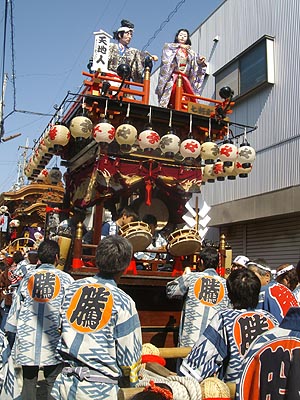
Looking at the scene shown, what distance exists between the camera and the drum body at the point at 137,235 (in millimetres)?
5539

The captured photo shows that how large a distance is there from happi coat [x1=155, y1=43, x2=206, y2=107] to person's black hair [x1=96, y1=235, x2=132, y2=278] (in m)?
5.75

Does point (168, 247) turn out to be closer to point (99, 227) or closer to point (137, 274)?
point (137, 274)

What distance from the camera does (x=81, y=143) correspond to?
781 centimetres

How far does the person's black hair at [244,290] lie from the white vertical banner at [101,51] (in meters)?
5.80

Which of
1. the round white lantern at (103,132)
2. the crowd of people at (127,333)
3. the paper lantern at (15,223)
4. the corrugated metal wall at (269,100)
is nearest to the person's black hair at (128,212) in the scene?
the round white lantern at (103,132)

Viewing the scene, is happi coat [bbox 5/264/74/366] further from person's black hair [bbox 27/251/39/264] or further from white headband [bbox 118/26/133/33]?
white headband [bbox 118/26/133/33]

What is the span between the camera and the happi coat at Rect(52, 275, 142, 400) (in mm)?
2318

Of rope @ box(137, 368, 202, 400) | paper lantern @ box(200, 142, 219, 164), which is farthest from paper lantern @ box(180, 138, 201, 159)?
rope @ box(137, 368, 202, 400)

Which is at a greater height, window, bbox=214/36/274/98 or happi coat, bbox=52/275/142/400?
window, bbox=214/36/274/98

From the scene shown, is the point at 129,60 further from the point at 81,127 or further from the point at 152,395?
the point at 152,395

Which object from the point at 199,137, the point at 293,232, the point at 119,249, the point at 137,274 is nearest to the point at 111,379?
the point at 119,249

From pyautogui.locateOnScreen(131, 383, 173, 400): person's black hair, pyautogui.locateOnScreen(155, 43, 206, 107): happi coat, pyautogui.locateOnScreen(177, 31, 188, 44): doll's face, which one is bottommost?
pyautogui.locateOnScreen(131, 383, 173, 400): person's black hair

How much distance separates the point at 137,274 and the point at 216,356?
11.3 feet

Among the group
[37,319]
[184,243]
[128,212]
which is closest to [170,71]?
[128,212]
